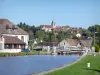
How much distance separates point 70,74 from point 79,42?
59470 mm

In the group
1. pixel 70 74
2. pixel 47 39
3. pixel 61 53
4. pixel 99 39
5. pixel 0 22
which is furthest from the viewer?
pixel 47 39

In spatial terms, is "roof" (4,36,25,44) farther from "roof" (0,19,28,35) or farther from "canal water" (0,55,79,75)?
"canal water" (0,55,79,75)

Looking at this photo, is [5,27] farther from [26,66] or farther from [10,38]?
[26,66]

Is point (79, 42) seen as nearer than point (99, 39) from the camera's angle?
Yes

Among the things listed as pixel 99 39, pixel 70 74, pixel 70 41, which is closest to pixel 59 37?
pixel 99 39

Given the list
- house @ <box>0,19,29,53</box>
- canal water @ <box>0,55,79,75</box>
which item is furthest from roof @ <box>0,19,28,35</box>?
canal water @ <box>0,55,79,75</box>

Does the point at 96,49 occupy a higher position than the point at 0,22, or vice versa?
the point at 0,22

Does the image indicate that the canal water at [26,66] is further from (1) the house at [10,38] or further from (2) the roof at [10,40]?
(2) the roof at [10,40]

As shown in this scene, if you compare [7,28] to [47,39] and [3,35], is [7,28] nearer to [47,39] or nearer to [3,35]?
[3,35]

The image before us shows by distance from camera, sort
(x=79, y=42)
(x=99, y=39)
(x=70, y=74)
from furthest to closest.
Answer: (x=99, y=39) → (x=79, y=42) → (x=70, y=74)

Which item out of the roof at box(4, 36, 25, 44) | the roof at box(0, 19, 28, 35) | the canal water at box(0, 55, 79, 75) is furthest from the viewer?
the roof at box(0, 19, 28, 35)

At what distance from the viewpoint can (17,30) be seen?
2699 inches

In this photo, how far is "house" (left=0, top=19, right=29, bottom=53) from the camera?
59441 millimetres

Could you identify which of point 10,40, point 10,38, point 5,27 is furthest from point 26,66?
point 5,27
